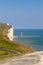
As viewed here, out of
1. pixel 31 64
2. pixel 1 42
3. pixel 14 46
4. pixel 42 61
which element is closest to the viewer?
pixel 31 64

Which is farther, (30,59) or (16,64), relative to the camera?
(30,59)

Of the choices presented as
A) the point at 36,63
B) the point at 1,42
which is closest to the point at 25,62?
the point at 36,63

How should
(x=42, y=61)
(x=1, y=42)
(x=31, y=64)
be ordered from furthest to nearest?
1. (x=1, y=42)
2. (x=42, y=61)
3. (x=31, y=64)

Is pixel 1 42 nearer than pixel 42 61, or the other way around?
pixel 42 61

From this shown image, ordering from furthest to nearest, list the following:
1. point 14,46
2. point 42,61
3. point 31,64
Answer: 1. point 14,46
2. point 42,61
3. point 31,64

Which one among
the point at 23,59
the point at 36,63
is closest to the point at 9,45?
the point at 23,59

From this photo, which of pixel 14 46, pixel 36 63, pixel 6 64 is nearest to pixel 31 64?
pixel 36 63

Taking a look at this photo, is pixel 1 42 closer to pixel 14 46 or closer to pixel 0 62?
pixel 14 46

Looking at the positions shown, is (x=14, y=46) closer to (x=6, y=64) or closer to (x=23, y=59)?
(x=23, y=59)
